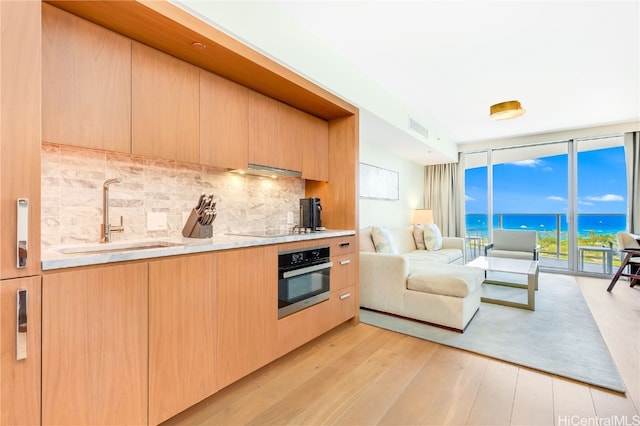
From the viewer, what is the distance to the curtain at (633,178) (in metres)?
4.70

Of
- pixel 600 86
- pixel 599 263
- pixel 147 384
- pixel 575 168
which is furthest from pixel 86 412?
pixel 599 263

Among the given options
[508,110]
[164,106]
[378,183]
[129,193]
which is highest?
[508,110]

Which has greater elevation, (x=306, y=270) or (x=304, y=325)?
(x=306, y=270)

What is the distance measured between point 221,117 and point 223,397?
1.85m

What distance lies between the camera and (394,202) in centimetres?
550

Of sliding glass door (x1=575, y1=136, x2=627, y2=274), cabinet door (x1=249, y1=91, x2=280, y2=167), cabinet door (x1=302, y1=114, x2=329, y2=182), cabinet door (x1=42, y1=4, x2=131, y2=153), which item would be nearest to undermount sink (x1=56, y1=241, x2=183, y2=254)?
cabinet door (x1=42, y1=4, x2=131, y2=153)

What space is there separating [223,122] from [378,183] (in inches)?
130

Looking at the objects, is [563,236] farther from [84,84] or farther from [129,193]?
[84,84]

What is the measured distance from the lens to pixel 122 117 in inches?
63.3

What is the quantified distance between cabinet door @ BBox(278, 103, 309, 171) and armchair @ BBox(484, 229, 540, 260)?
3.95 metres

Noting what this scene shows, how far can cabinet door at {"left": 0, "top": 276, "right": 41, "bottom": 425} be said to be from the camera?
40.1 inches

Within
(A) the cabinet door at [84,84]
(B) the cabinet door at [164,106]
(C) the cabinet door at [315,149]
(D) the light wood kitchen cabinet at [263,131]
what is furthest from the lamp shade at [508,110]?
(A) the cabinet door at [84,84]

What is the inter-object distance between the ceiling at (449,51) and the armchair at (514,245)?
2.00m

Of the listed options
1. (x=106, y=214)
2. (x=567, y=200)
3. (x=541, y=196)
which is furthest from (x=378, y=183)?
(x=541, y=196)
